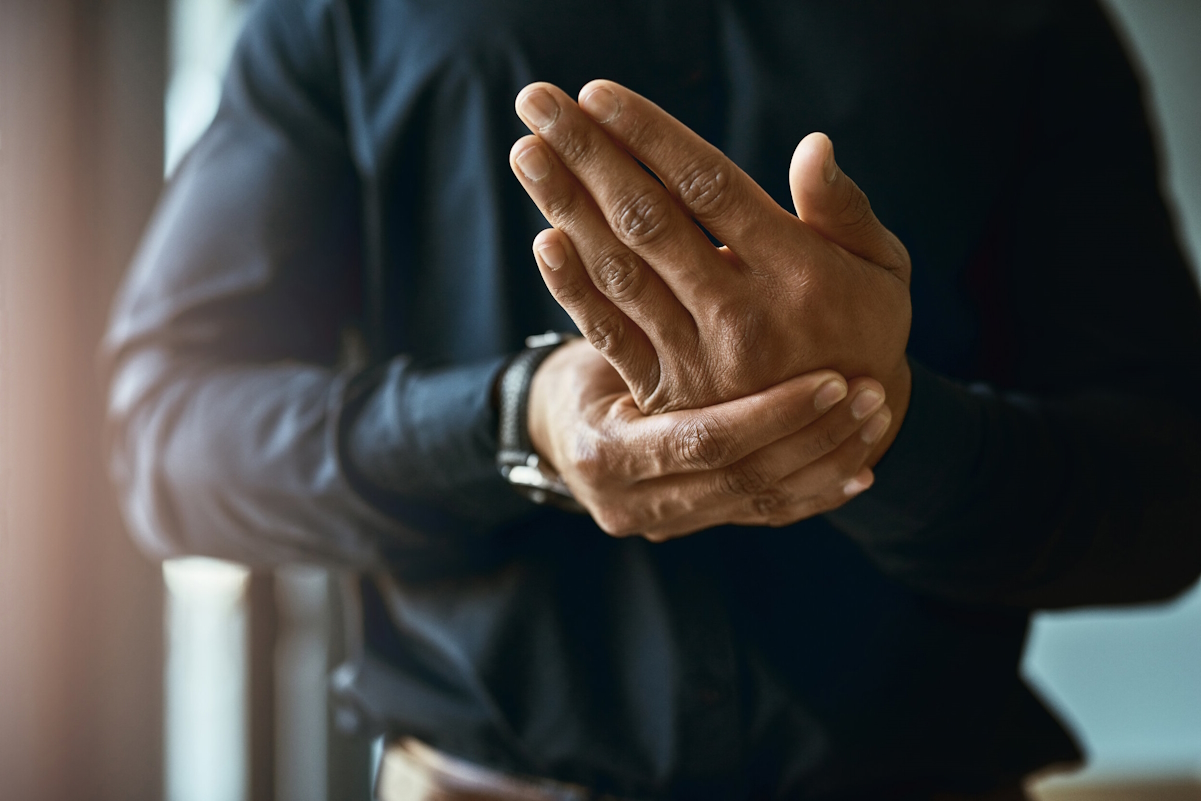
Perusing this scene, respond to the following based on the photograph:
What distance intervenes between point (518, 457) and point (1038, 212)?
0.43 meters

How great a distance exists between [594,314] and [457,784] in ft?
1.39

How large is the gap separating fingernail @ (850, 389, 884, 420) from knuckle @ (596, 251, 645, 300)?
0.11 m

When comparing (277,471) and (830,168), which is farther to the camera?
(277,471)

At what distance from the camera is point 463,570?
0.61 meters

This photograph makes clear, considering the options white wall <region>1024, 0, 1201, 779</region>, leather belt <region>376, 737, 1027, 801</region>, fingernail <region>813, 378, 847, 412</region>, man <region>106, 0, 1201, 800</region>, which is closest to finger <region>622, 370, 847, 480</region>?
fingernail <region>813, 378, 847, 412</region>

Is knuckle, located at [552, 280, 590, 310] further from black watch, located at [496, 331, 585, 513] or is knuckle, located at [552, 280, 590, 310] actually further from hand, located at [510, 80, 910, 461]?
black watch, located at [496, 331, 585, 513]

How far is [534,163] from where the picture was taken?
1.06 ft

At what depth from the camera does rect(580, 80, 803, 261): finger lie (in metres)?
0.32

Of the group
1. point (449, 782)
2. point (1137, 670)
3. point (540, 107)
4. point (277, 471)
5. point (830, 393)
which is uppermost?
point (540, 107)

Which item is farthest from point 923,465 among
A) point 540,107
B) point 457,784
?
point 457,784

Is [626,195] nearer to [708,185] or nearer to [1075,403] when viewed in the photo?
[708,185]

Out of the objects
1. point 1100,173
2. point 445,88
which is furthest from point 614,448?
point 1100,173

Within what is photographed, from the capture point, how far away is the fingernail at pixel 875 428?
371 mm

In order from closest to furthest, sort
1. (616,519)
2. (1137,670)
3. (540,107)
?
(540,107)
(616,519)
(1137,670)
